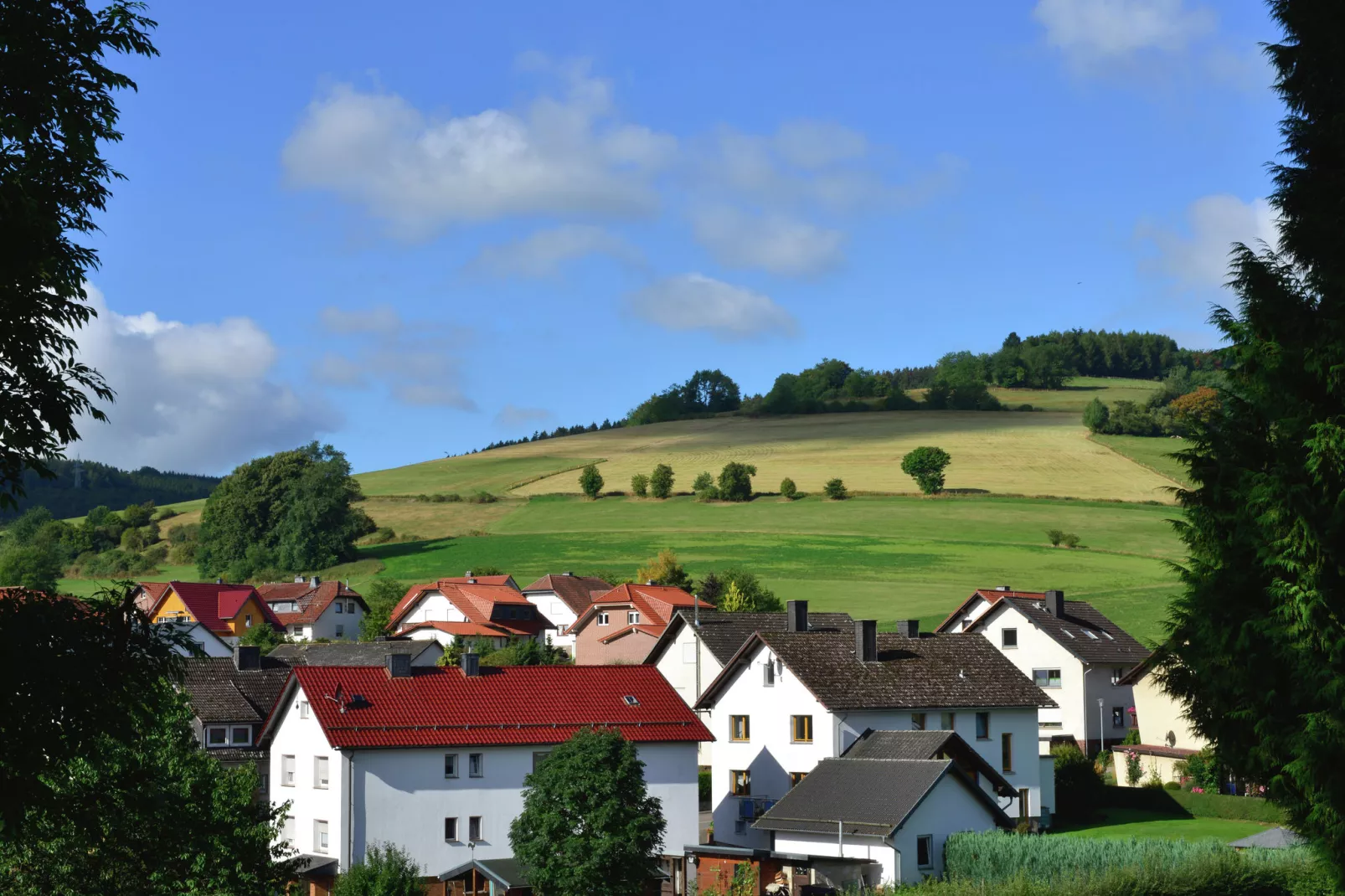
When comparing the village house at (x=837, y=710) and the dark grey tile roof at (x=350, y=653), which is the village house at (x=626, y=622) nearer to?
the dark grey tile roof at (x=350, y=653)

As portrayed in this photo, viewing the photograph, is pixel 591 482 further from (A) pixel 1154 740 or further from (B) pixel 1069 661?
(A) pixel 1154 740

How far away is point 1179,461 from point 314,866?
1350 inches

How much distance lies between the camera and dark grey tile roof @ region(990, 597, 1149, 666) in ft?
227

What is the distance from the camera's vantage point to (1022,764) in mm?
52500

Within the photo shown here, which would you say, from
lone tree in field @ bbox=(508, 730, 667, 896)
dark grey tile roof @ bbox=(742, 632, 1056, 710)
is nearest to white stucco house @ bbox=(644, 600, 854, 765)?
dark grey tile roof @ bbox=(742, 632, 1056, 710)

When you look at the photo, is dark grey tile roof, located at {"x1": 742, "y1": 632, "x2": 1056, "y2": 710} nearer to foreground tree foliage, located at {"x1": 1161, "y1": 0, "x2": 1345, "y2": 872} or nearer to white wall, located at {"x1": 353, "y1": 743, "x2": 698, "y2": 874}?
white wall, located at {"x1": 353, "y1": 743, "x2": 698, "y2": 874}

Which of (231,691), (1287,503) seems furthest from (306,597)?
(1287,503)

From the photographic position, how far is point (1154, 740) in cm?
6144

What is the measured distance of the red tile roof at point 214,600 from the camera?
105 metres

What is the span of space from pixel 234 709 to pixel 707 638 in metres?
20.5

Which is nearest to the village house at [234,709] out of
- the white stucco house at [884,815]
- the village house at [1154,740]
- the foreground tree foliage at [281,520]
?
the white stucco house at [884,815]

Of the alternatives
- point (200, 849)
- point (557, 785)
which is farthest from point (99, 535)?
point (200, 849)

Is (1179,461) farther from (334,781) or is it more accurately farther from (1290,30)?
(334,781)

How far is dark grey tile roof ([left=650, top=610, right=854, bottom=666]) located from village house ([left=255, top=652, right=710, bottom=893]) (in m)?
10.4
